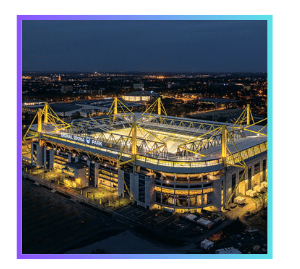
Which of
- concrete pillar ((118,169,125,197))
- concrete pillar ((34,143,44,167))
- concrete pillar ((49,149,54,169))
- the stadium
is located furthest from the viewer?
concrete pillar ((34,143,44,167))

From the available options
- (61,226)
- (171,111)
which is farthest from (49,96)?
(61,226)

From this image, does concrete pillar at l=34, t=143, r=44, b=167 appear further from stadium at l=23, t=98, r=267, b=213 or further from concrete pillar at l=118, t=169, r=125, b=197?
concrete pillar at l=118, t=169, r=125, b=197

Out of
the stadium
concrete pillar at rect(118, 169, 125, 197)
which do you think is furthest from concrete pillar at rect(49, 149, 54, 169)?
concrete pillar at rect(118, 169, 125, 197)

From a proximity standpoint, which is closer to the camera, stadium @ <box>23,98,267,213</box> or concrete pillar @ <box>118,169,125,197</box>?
stadium @ <box>23,98,267,213</box>

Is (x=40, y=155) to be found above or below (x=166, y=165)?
below

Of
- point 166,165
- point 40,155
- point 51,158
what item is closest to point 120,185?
point 166,165

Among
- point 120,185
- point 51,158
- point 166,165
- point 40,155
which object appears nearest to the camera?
point 166,165

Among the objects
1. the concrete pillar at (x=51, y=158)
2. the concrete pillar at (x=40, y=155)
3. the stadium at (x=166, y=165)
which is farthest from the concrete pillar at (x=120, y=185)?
the concrete pillar at (x=40, y=155)

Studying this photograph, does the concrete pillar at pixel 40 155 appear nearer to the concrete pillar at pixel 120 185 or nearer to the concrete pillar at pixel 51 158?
the concrete pillar at pixel 51 158

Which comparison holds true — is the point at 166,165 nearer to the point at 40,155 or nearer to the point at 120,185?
the point at 120,185
